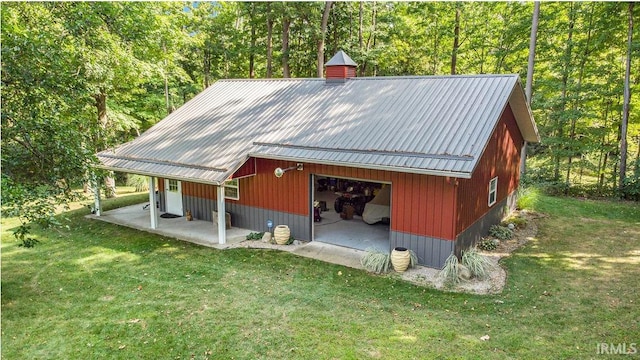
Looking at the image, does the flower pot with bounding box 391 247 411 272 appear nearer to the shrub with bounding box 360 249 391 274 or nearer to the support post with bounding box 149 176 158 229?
the shrub with bounding box 360 249 391 274

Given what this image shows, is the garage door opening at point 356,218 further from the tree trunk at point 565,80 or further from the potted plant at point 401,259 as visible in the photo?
the tree trunk at point 565,80

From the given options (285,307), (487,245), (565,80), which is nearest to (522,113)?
(487,245)

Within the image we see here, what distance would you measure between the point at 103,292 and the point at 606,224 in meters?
13.6

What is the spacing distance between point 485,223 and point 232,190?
7.11 meters

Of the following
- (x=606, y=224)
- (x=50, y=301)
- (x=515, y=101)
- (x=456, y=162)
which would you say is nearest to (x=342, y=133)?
(x=456, y=162)

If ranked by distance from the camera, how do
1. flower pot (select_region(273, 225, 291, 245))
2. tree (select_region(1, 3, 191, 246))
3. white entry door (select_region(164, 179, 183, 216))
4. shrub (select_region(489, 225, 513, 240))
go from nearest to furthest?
tree (select_region(1, 3, 191, 246)), flower pot (select_region(273, 225, 291, 245)), shrub (select_region(489, 225, 513, 240)), white entry door (select_region(164, 179, 183, 216))

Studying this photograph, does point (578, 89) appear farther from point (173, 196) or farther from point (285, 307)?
point (173, 196)

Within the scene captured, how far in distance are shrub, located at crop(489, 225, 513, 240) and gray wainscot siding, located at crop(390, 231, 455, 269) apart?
3.11m

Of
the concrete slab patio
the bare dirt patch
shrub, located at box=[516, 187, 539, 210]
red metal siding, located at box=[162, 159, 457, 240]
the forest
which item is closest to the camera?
the forest

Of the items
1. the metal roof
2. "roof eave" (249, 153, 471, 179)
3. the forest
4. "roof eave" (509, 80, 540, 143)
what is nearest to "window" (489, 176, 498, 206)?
"roof eave" (509, 80, 540, 143)

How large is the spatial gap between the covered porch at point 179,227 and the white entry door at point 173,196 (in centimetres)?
49

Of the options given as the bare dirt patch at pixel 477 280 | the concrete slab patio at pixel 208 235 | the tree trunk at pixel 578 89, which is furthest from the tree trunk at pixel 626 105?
the concrete slab patio at pixel 208 235

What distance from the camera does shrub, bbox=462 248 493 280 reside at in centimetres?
809

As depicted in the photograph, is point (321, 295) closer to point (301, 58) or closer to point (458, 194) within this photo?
point (458, 194)
